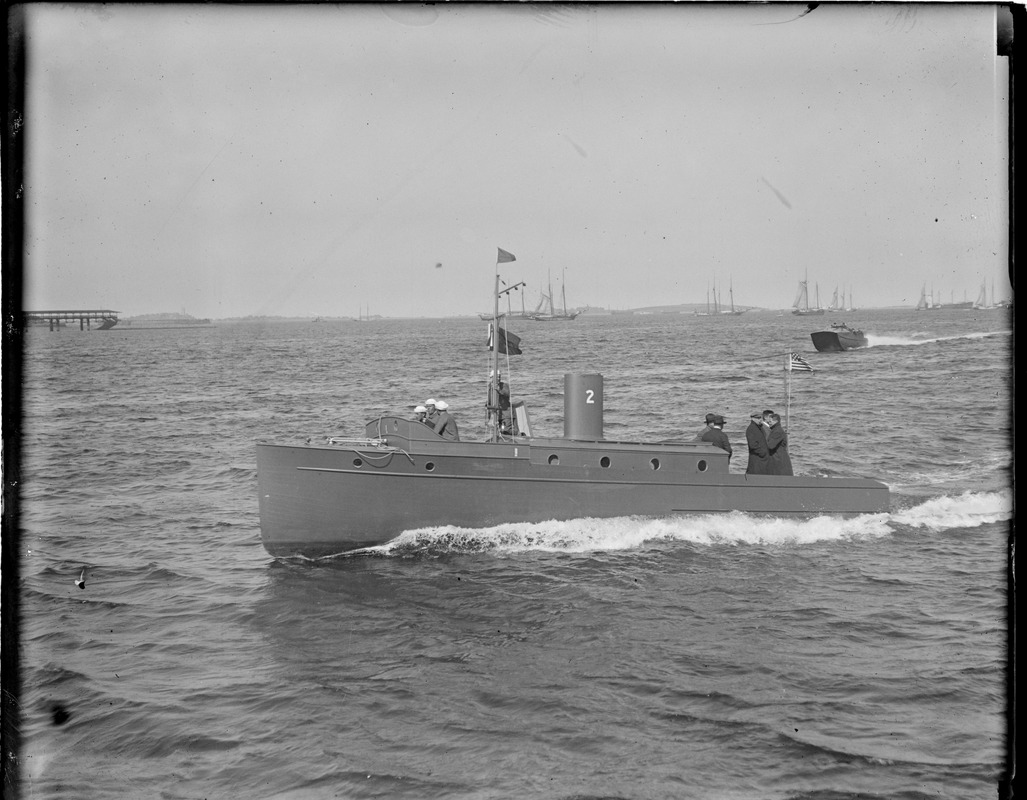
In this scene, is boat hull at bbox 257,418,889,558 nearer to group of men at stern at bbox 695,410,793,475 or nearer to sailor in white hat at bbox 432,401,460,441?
group of men at stern at bbox 695,410,793,475

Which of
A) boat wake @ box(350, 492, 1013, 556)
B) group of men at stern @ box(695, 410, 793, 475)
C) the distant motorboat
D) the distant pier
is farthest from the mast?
the distant motorboat

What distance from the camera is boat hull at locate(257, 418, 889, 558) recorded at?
18.2 meters

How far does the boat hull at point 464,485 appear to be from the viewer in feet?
59.6

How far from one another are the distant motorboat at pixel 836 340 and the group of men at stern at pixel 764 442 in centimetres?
5572

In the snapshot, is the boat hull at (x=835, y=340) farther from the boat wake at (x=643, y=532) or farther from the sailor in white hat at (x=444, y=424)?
the sailor in white hat at (x=444, y=424)

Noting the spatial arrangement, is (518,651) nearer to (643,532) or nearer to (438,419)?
(643,532)

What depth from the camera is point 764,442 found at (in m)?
20.1

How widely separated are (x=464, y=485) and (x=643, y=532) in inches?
166

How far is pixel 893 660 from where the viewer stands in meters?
13.2

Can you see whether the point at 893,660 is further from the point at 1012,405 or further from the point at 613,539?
the point at 613,539

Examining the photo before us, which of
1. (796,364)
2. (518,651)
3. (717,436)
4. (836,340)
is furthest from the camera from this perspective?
(836,340)

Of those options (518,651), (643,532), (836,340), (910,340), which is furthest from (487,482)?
(910,340)

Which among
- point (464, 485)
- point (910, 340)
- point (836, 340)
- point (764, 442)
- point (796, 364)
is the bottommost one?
point (464, 485)

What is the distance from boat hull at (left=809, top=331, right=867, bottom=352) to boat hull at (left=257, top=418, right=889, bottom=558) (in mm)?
57046
